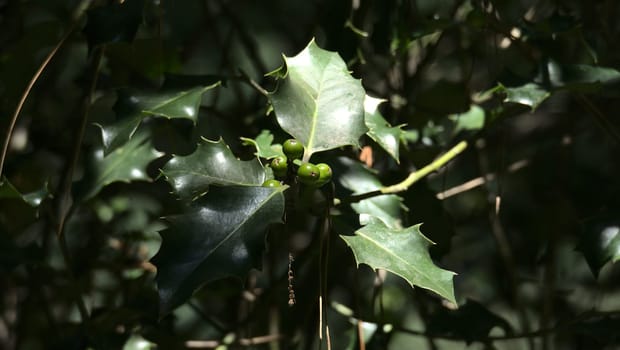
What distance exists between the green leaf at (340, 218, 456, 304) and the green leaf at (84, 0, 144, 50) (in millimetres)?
487

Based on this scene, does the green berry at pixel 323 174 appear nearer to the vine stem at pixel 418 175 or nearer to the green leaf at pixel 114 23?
the vine stem at pixel 418 175

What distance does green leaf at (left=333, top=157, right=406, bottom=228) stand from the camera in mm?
1399

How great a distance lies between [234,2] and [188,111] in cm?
144

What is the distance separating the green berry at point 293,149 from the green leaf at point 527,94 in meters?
0.41

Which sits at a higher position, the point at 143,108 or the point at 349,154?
the point at 143,108

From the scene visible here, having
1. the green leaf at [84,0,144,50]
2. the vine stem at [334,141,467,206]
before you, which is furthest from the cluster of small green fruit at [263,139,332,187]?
the green leaf at [84,0,144,50]

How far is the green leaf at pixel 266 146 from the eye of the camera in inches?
49.4

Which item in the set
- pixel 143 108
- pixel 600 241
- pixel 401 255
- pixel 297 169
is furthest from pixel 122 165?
pixel 600 241

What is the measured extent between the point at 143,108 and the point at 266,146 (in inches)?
8.4

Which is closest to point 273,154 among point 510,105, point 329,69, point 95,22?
point 329,69

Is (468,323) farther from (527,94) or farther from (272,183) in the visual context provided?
(272,183)

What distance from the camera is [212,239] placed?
1.08m

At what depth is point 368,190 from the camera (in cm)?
142

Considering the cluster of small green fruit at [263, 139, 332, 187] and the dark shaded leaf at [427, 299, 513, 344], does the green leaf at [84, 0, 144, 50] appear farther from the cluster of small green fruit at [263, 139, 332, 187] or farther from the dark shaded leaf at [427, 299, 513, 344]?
the dark shaded leaf at [427, 299, 513, 344]
